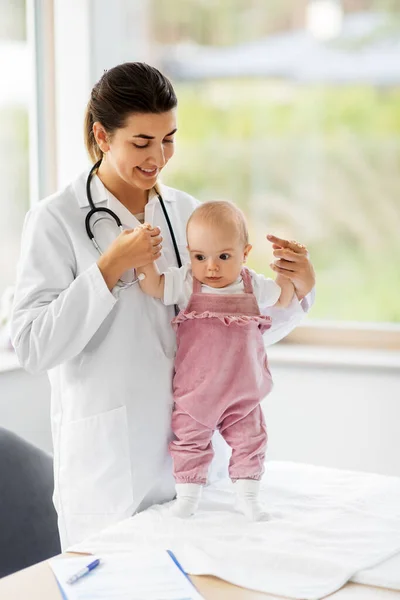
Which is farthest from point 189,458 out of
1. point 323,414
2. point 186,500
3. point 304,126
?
point 304,126

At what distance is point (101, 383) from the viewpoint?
1785 mm

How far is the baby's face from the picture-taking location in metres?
1.73

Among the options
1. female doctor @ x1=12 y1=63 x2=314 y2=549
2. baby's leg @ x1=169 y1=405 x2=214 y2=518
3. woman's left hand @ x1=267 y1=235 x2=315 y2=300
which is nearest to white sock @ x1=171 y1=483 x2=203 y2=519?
baby's leg @ x1=169 y1=405 x2=214 y2=518

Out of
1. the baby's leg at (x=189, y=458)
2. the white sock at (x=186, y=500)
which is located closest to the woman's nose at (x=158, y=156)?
the baby's leg at (x=189, y=458)

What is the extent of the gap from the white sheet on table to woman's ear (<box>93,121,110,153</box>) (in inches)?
30.3

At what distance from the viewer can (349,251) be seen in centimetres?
311

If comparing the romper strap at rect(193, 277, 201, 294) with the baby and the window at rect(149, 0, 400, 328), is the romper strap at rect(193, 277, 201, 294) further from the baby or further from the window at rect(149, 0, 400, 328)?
the window at rect(149, 0, 400, 328)

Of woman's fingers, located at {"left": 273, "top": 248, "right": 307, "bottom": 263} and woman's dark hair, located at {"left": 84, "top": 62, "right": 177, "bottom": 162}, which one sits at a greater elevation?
woman's dark hair, located at {"left": 84, "top": 62, "right": 177, "bottom": 162}

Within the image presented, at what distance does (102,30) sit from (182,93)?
37cm

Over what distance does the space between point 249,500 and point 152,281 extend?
48 centimetres

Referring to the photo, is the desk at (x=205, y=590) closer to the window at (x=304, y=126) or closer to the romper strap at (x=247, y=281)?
the romper strap at (x=247, y=281)

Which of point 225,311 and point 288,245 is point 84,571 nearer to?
point 225,311

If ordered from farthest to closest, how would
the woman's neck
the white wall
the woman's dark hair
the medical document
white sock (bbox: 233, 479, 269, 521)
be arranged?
the white wall
the woman's neck
the woman's dark hair
white sock (bbox: 233, 479, 269, 521)
the medical document

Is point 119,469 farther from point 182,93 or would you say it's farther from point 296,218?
point 182,93
